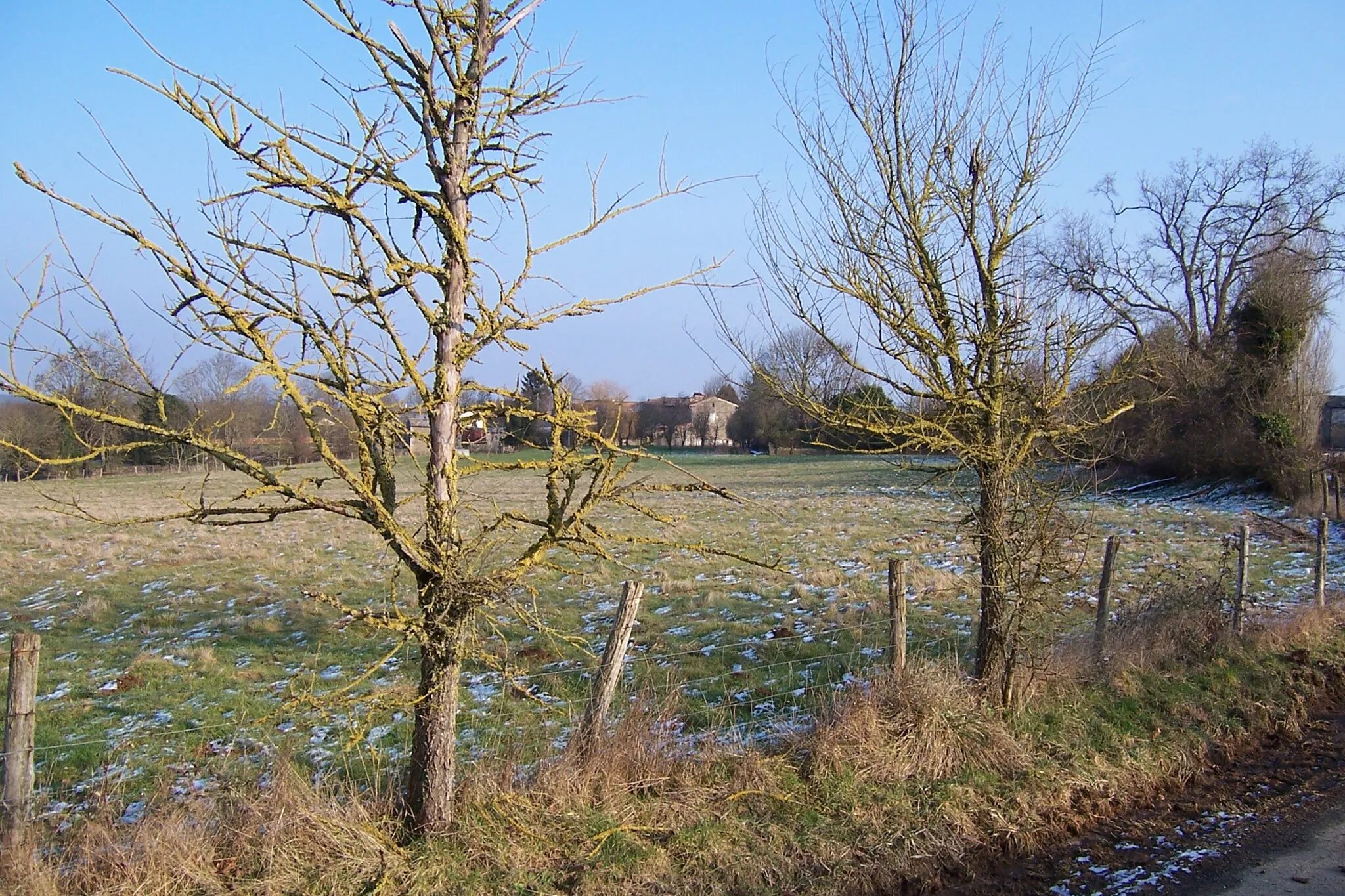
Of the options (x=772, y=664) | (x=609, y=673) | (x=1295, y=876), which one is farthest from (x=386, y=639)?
(x=1295, y=876)

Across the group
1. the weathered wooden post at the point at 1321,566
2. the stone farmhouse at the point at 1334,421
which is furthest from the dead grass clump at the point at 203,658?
the stone farmhouse at the point at 1334,421

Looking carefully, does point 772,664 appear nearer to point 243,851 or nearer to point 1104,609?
point 1104,609

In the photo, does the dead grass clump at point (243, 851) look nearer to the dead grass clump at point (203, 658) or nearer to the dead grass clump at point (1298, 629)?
the dead grass clump at point (203, 658)

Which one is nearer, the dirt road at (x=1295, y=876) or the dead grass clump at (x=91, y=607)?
the dirt road at (x=1295, y=876)

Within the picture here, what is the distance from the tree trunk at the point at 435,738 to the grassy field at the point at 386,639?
17 cm

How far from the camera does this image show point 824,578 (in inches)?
469

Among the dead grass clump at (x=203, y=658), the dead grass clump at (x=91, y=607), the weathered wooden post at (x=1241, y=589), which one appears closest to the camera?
the weathered wooden post at (x=1241, y=589)

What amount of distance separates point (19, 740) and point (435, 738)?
197cm

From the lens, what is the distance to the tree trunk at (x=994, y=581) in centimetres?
619

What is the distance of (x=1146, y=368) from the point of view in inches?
263

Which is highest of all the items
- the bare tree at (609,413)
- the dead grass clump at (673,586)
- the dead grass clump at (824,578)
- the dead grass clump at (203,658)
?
the bare tree at (609,413)

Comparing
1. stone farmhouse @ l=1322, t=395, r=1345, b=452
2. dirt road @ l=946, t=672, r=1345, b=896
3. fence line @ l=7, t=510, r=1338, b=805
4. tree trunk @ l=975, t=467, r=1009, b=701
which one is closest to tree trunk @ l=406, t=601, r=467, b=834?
fence line @ l=7, t=510, r=1338, b=805

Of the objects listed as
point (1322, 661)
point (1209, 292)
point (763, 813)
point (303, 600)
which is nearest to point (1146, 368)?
point (1322, 661)

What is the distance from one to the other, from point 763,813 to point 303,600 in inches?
352
